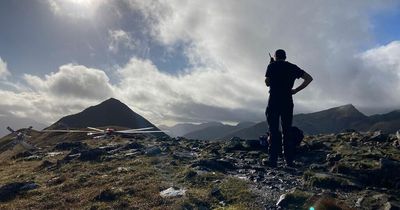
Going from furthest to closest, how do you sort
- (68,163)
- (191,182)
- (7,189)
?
(68,163)
(7,189)
(191,182)

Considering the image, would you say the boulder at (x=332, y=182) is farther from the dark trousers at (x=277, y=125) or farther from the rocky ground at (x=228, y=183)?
the dark trousers at (x=277, y=125)

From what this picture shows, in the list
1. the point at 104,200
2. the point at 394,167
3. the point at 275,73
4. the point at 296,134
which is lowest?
the point at 104,200

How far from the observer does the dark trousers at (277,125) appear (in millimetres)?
15508

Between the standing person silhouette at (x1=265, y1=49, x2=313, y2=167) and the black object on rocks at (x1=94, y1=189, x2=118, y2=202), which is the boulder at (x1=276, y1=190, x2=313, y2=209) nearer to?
the standing person silhouette at (x1=265, y1=49, x2=313, y2=167)

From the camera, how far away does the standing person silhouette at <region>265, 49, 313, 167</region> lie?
1550 cm

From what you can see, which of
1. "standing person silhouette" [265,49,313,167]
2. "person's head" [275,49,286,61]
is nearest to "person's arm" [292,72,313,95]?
"standing person silhouette" [265,49,313,167]

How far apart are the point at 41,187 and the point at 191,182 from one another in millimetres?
6519

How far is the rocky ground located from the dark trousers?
0.63 meters

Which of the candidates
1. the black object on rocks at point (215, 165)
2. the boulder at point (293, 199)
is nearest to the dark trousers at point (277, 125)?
the black object on rocks at point (215, 165)

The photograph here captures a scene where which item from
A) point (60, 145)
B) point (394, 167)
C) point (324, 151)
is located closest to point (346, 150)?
point (324, 151)

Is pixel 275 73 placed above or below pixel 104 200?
above

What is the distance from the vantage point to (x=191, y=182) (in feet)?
44.7

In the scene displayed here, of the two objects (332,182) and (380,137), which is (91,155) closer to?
(332,182)

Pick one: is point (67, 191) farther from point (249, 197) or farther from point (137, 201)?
point (249, 197)
